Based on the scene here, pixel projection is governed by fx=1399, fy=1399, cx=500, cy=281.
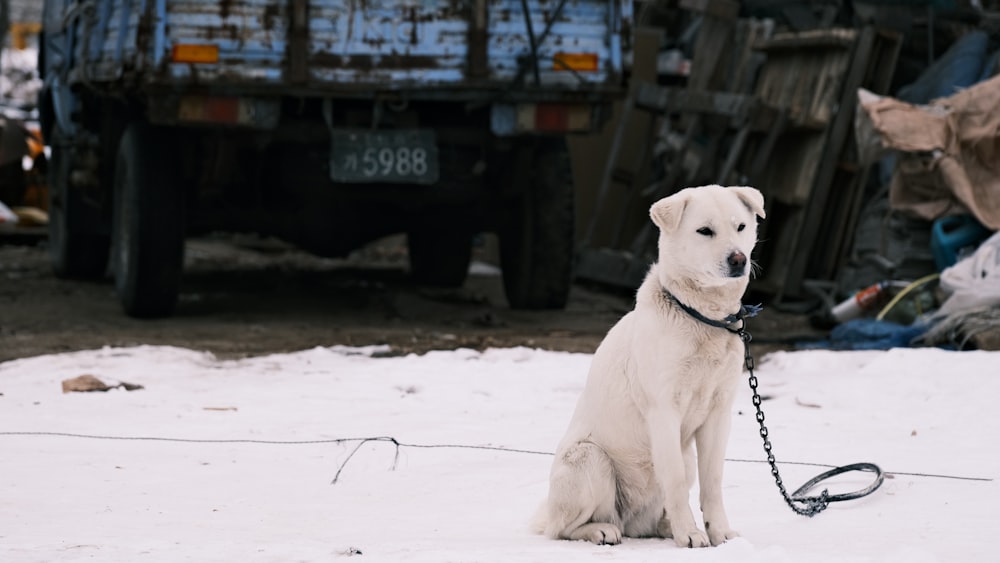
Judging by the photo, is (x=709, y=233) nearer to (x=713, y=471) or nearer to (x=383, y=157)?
(x=713, y=471)

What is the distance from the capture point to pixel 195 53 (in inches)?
310

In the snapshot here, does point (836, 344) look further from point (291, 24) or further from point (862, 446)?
point (291, 24)

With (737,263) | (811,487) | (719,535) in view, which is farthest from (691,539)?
(811,487)

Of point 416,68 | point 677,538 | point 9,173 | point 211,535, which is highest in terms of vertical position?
point 416,68

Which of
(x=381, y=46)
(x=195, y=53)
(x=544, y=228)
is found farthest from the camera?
(x=544, y=228)

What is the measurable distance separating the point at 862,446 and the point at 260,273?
26.2ft

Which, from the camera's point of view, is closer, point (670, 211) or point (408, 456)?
point (670, 211)

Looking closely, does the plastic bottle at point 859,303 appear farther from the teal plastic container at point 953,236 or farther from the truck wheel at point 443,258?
the truck wheel at point 443,258

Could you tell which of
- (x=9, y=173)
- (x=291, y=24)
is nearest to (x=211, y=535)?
(x=291, y=24)

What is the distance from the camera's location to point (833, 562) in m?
3.56

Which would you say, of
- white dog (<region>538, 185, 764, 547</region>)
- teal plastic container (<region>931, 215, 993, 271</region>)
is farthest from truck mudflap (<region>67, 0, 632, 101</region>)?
white dog (<region>538, 185, 764, 547</region>)

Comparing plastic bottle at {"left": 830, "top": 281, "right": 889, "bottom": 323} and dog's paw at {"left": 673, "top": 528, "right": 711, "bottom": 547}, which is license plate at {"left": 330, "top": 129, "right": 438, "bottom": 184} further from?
dog's paw at {"left": 673, "top": 528, "right": 711, "bottom": 547}

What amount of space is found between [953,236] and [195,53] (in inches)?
187

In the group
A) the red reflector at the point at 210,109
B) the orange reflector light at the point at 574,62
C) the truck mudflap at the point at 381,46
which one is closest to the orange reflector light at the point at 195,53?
the truck mudflap at the point at 381,46
